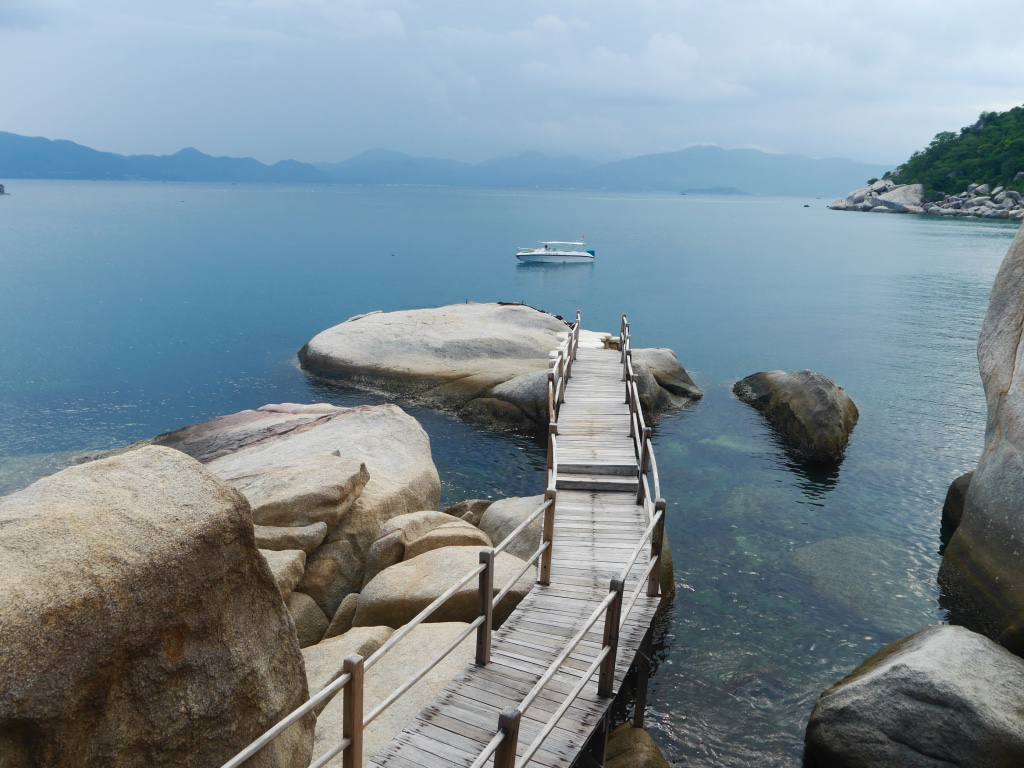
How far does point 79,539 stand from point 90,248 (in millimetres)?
97311

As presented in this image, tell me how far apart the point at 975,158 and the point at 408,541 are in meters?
178

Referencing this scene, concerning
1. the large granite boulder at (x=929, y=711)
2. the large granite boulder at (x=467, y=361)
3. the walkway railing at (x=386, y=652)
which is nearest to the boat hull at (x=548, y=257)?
the large granite boulder at (x=467, y=361)

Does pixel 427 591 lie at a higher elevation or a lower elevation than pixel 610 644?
lower

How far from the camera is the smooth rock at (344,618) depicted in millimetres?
12266

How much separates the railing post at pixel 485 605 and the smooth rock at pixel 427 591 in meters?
1.69

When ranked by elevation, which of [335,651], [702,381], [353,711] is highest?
[353,711]

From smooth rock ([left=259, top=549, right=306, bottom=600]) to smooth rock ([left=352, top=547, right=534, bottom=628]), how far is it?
3.76ft

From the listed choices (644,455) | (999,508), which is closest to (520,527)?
(644,455)

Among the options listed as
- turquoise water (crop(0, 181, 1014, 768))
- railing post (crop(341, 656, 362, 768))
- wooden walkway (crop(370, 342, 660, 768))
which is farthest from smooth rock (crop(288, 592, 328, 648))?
turquoise water (crop(0, 181, 1014, 768))

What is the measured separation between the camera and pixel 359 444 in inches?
766

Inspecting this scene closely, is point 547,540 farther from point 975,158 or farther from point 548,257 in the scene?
point 975,158

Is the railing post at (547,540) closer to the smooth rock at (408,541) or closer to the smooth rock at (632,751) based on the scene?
the smooth rock at (408,541)

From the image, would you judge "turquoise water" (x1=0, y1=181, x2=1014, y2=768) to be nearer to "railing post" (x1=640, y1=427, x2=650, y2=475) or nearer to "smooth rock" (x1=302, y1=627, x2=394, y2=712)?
"railing post" (x1=640, y1=427, x2=650, y2=475)

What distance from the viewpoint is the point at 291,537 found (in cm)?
1319
